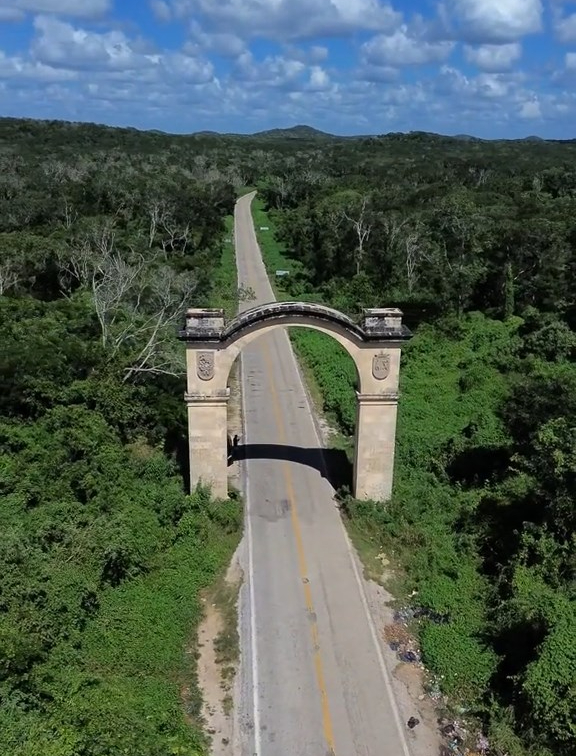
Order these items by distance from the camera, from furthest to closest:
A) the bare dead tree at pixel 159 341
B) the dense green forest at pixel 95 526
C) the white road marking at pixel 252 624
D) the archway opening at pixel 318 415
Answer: the bare dead tree at pixel 159 341
the archway opening at pixel 318 415
the white road marking at pixel 252 624
the dense green forest at pixel 95 526

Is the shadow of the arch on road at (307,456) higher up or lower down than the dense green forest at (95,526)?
lower down

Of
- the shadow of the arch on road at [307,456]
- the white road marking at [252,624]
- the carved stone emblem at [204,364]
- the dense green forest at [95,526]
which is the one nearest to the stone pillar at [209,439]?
the carved stone emblem at [204,364]

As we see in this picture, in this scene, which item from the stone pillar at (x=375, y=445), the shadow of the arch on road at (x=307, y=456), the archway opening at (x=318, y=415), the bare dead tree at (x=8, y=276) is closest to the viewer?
the stone pillar at (x=375, y=445)

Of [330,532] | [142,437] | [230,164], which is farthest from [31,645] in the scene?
[230,164]

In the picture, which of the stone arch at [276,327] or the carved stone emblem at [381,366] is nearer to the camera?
the stone arch at [276,327]

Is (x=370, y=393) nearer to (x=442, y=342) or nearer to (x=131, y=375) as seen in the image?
(x=131, y=375)

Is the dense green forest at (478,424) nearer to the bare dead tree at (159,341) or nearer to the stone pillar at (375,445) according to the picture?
the stone pillar at (375,445)
